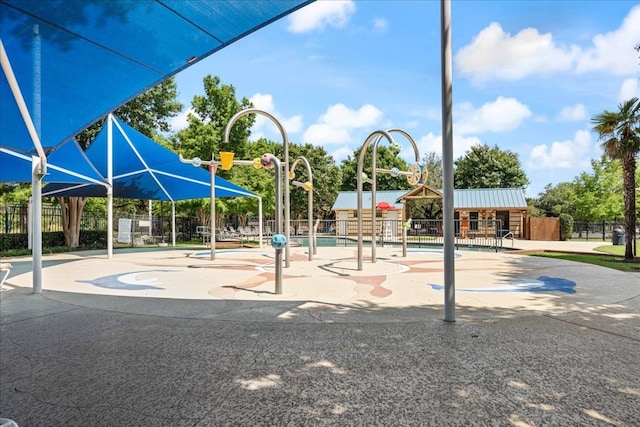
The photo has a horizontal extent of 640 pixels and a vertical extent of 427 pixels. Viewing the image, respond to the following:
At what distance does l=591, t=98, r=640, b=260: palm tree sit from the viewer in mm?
14312

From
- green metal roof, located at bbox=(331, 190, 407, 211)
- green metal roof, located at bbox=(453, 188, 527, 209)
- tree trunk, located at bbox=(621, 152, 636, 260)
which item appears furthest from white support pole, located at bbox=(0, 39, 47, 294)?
green metal roof, located at bbox=(453, 188, 527, 209)

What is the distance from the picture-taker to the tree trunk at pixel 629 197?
47.0 feet

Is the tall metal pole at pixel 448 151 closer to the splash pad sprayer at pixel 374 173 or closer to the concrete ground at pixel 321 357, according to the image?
the concrete ground at pixel 321 357

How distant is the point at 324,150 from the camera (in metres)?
52.3

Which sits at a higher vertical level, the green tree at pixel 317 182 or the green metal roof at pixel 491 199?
the green tree at pixel 317 182

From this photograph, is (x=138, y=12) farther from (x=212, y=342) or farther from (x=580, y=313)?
(x=580, y=313)

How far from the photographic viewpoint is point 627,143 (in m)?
A: 14.4

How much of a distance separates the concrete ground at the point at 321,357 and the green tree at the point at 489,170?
144 feet

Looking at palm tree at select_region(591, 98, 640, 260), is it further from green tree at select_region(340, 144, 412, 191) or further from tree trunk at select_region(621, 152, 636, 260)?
green tree at select_region(340, 144, 412, 191)

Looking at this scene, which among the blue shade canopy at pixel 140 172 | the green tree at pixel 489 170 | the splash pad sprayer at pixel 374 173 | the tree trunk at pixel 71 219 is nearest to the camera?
the splash pad sprayer at pixel 374 173

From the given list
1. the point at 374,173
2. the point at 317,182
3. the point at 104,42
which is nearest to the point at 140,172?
the point at 374,173

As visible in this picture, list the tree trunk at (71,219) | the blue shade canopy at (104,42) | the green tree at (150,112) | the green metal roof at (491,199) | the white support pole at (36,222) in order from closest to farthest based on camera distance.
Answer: the blue shade canopy at (104,42) < the white support pole at (36,222) < the tree trunk at (71,219) < the green tree at (150,112) < the green metal roof at (491,199)

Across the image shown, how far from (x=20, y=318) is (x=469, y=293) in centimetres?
710

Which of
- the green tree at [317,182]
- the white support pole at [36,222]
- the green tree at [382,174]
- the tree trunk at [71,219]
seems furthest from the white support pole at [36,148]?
the green tree at [382,174]
